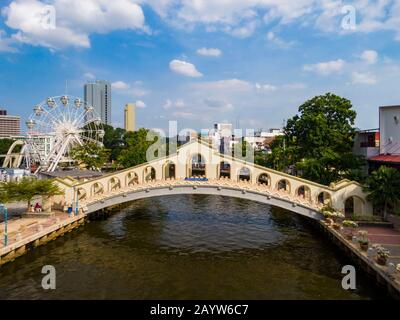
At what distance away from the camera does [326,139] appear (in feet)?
160

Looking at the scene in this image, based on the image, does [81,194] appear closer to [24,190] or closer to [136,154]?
[24,190]

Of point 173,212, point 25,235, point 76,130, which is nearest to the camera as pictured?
point 25,235

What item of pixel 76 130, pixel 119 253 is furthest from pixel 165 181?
pixel 76 130

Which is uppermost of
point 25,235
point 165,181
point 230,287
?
point 165,181

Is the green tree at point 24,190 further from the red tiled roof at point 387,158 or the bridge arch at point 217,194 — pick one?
the red tiled roof at point 387,158

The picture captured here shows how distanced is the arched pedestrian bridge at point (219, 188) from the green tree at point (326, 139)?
4888 millimetres

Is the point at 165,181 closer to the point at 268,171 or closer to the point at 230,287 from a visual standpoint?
the point at 268,171

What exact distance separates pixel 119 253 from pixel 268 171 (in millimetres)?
18865

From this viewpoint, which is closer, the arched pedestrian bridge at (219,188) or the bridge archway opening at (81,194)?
the arched pedestrian bridge at (219,188)

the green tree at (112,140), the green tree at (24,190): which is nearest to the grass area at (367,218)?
the green tree at (24,190)

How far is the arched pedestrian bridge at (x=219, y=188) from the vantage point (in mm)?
38094

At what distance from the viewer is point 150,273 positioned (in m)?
26.9

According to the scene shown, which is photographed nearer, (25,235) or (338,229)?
A: (25,235)

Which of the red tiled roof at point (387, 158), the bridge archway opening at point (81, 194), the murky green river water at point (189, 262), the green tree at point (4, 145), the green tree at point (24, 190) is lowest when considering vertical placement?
the murky green river water at point (189, 262)
